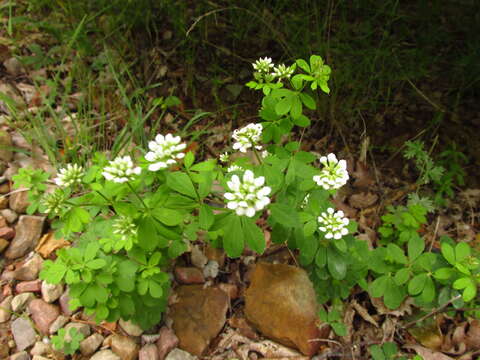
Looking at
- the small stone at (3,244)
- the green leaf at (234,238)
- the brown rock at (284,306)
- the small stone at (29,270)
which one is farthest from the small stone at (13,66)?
the green leaf at (234,238)

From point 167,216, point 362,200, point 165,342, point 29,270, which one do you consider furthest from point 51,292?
point 362,200

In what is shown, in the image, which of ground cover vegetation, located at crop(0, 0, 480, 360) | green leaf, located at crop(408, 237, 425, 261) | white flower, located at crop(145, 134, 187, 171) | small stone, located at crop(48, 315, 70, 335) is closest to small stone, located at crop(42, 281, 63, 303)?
small stone, located at crop(48, 315, 70, 335)

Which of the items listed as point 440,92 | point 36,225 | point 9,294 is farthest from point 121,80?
point 440,92

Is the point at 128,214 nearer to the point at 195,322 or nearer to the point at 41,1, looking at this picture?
the point at 195,322

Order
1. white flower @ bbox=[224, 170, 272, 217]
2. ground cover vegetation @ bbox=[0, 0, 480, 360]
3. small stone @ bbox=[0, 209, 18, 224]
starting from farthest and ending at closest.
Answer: small stone @ bbox=[0, 209, 18, 224] → ground cover vegetation @ bbox=[0, 0, 480, 360] → white flower @ bbox=[224, 170, 272, 217]

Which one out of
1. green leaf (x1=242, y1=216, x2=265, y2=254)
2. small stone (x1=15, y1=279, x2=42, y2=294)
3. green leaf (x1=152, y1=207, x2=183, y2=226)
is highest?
green leaf (x1=152, y1=207, x2=183, y2=226)

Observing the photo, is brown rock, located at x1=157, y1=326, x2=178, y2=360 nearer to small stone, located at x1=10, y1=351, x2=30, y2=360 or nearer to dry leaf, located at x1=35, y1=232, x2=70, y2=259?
small stone, located at x1=10, y1=351, x2=30, y2=360

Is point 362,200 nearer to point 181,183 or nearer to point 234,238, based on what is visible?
point 234,238
